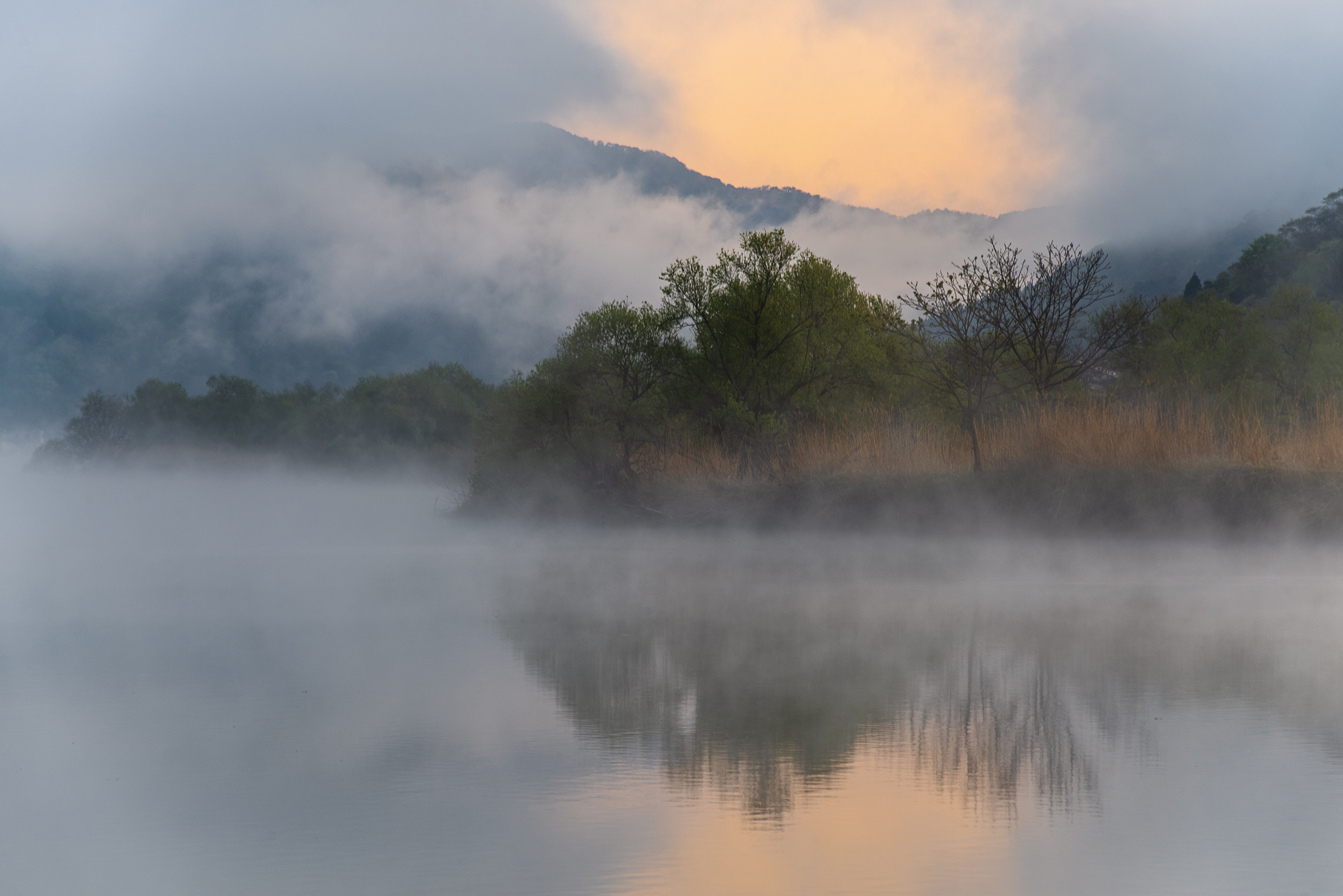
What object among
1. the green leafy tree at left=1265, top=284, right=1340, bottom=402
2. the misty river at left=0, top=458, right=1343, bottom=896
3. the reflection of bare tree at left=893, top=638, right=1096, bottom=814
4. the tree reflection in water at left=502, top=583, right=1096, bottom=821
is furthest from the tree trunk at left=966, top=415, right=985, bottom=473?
the green leafy tree at left=1265, top=284, right=1340, bottom=402

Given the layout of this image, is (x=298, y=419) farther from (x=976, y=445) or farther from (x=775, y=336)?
(x=976, y=445)

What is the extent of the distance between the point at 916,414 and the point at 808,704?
2097 cm

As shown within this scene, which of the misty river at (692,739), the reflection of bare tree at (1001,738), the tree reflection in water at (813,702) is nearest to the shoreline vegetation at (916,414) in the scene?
the misty river at (692,739)

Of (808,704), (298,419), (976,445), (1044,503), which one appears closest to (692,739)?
(808,704)

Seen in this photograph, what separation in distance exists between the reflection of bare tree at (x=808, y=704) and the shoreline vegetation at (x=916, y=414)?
27.6ft

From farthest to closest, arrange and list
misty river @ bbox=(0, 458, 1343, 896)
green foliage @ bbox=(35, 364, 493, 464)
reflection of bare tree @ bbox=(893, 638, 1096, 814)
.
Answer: green foliage @ bbox=(35, 364, 493, 464) < reflection of bare tree @ bbox=(893, 638, 1096, 814) < misty river @ bbox=(0, 458, 1343, 896)

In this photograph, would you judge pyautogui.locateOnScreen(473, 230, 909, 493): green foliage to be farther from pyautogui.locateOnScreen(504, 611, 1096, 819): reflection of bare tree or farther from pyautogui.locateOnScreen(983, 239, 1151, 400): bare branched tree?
pyautogui.locateOnScreen(504, 611, 1096, 819): reflection of bare tree

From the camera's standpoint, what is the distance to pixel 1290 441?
1672cm

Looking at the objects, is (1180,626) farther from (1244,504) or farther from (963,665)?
(1244,504)

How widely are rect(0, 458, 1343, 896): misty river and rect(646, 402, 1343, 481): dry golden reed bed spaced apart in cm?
310

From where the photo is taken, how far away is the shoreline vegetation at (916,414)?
1723 centimetres

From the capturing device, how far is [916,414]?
27.3 m

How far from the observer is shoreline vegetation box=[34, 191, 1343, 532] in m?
17.2

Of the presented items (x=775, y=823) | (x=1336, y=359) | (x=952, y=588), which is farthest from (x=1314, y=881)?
(x=1336, y=359)
